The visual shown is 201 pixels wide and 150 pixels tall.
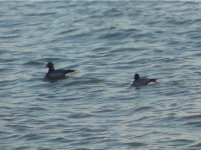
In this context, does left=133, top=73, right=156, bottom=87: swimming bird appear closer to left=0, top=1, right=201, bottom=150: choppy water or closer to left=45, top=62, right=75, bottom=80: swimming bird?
left=0, top=1, right=201, bottom=150: choppy water

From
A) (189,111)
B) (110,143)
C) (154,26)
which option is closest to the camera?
(110,143)

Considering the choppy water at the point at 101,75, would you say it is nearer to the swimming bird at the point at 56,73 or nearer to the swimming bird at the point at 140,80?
the swimming bird at the point at 140,80

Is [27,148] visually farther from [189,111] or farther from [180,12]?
[180,12]

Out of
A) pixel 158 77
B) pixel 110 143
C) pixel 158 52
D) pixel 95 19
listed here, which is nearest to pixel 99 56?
pixel 158 52

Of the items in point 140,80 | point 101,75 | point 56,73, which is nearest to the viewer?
point 140,80

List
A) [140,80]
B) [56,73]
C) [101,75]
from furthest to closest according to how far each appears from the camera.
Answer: [101,75], [56,73], [140,80]

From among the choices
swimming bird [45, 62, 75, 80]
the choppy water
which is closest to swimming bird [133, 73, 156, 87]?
the choppy water

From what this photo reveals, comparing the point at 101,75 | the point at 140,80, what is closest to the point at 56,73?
the point at 101,75

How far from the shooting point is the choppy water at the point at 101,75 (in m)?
18.3

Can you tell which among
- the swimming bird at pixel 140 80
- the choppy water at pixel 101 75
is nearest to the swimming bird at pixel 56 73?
the choppy water at pixel 101 75

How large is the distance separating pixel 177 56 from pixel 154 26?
545cm

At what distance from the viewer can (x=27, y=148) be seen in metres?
17.6

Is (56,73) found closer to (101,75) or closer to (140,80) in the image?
(101,75)

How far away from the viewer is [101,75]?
24844mm
